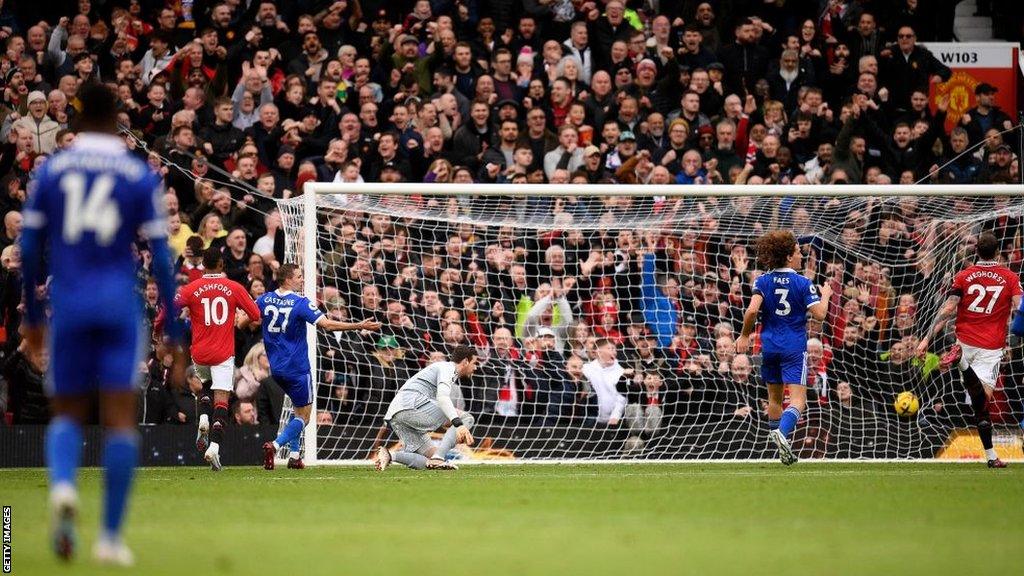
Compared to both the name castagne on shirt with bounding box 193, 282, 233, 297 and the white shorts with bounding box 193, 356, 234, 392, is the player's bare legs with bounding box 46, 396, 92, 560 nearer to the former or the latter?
the name castagne on shirt with bounding box 193, 282, 233, 297

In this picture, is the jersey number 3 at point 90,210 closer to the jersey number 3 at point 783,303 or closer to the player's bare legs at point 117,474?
the player's bare legs at point 117,474

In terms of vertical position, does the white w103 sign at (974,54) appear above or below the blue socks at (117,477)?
above

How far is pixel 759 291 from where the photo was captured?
1377 cm

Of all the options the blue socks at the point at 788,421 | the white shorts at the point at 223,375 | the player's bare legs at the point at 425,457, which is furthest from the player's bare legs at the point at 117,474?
the blue socks at the point at 788,421

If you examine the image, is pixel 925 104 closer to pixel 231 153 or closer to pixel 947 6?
pixel 947 6

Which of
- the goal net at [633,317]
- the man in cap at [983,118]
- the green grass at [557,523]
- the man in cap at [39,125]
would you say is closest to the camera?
the green grass at [557,523]

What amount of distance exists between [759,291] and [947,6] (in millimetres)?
11586

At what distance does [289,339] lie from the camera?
14.2m

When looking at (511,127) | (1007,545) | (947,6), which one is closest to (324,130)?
(511,127)

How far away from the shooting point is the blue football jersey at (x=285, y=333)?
555 inches

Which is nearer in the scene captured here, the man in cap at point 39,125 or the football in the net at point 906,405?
the football in the net at point 906,405

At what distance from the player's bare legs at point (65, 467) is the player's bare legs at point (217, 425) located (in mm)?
7397

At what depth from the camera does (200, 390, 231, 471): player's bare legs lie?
14.0m

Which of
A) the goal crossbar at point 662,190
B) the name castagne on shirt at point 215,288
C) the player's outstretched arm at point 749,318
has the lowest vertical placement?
the player's outstretched arm at point 749,318
